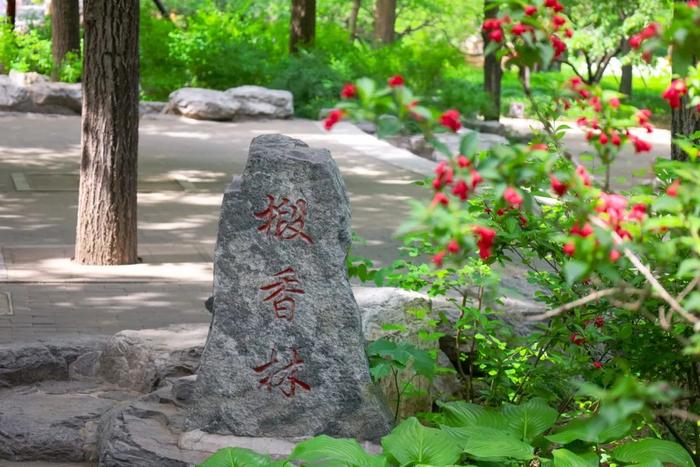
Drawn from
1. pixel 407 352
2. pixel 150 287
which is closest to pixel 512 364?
pixel 407 352

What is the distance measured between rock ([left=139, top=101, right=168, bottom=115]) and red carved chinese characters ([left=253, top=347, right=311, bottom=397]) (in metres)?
16.5

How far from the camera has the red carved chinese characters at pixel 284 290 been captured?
16.5ft

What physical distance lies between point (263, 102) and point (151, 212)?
32.0 ft

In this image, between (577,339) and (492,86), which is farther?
(492,86)

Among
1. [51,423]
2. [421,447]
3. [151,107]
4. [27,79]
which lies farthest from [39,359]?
[27,79]

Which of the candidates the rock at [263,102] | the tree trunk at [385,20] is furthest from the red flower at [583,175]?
the tree trunk at [385,20]

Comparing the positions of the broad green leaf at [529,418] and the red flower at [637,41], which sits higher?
the red flower at [637,41]

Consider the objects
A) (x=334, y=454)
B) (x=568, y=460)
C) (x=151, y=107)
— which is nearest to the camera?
(x=568, y=460)

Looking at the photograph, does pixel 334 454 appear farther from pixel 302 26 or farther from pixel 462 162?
pixel 302 26

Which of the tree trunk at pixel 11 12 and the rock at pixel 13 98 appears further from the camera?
the tree trunk at pixel 11 12

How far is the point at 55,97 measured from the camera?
20312 millimetres

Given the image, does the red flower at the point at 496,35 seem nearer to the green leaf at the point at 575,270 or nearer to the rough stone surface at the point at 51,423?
the green leaf at the point at 575,270

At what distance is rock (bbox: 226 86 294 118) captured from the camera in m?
21.2

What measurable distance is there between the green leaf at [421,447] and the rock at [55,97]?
54.5 feet
